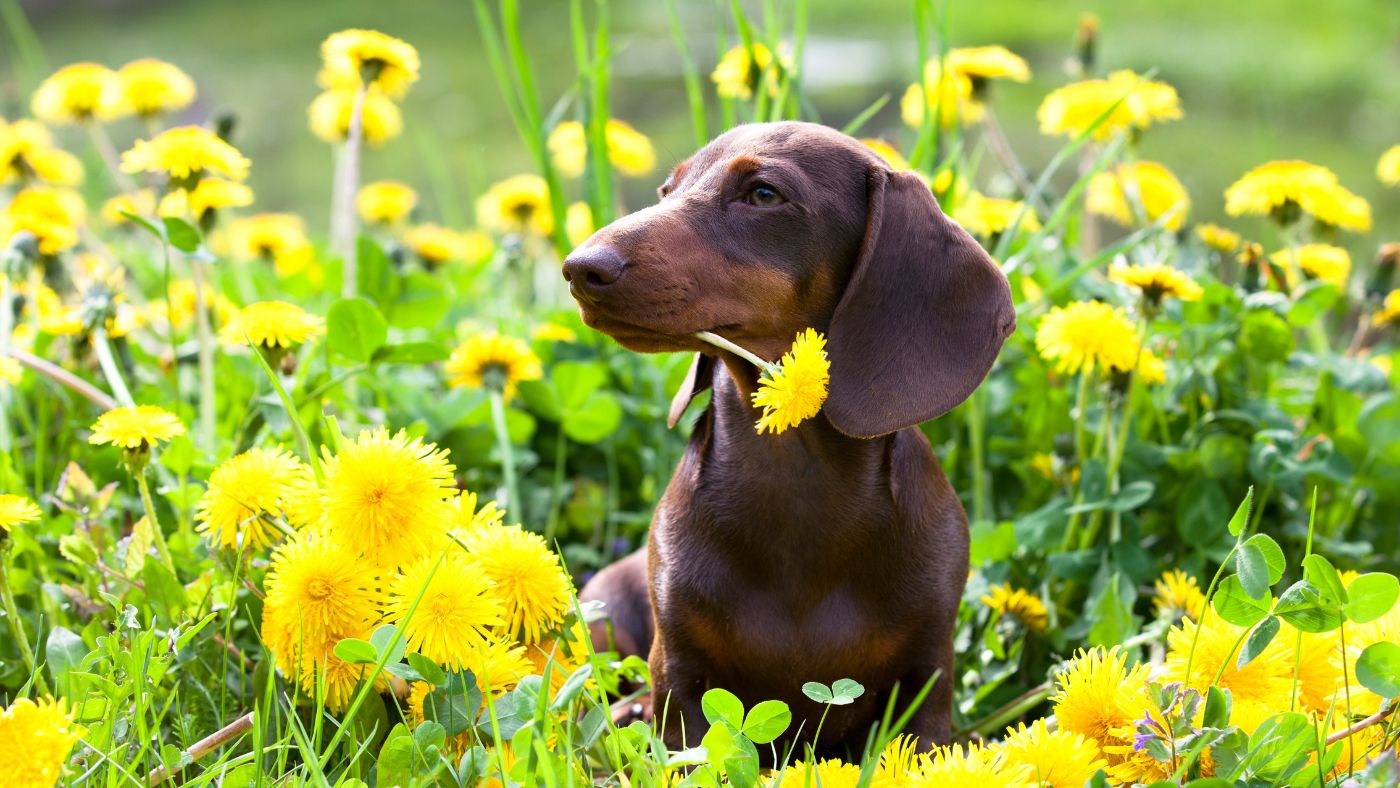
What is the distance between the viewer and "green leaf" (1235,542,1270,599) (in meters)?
1.63

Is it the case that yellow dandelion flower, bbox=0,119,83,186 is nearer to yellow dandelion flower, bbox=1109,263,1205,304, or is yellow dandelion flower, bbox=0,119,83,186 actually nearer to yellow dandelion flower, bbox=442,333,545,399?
yellow dandelion flower, bbox=442,333,545,399

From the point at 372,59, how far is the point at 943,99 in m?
1.21

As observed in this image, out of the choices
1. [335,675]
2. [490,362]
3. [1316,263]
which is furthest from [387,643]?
[1316,263]

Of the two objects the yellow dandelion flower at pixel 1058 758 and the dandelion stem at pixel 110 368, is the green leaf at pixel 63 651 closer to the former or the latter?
the dandelion stem at pixel 110 368

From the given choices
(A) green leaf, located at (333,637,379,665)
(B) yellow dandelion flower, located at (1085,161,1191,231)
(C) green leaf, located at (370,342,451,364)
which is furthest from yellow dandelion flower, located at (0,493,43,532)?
(B) yellow dandelion flower, located at (1085,161,1191,231)

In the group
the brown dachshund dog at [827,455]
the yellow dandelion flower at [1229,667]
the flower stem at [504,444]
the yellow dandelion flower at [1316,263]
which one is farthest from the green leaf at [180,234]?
the yellow dandelion flower at [1316,263]

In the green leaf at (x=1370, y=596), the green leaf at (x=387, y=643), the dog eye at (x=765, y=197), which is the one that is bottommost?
the green leaf at (x=387, y=643)

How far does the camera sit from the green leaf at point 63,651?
6.29 ft

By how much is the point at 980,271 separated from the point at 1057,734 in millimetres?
635

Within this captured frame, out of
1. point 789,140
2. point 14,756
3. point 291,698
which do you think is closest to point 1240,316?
point 789,140

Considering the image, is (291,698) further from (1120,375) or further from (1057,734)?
(1120,375)

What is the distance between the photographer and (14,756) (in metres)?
1.47

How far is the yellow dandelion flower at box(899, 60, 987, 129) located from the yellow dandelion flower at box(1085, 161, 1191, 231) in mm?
351

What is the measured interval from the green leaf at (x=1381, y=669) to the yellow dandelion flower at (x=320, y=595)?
1166 mm
